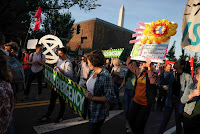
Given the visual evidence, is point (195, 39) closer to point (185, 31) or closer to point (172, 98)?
point (185, 31)

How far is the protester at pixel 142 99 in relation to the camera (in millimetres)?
3027

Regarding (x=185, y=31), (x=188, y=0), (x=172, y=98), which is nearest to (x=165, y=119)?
(x=172, y=98)

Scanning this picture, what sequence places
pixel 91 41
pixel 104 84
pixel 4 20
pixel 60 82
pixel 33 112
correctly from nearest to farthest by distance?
pixel 104 84
pixel 60 82
pixel 33 112
pixel 4 20
pixel 91 41

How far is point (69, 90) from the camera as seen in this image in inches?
123

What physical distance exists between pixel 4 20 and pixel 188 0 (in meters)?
13.4

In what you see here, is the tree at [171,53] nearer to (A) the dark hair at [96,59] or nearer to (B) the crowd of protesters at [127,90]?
(B) the crowd of protesters at [127,90]

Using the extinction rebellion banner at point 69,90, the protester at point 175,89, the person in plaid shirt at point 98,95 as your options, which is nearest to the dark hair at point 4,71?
the person in plaid shirt at point 98,95

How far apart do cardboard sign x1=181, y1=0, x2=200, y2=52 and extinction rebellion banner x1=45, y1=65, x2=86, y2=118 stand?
1.84 m

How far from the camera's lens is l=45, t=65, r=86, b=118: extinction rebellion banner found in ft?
8.36

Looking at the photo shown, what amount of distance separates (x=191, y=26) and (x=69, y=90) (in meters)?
2.46

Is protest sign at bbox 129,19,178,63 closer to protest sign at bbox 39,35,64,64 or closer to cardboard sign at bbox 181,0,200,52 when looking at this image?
cardboard sign at bbox 181,0,200,52

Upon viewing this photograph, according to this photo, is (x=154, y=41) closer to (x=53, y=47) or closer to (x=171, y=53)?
(x=53, y=47)

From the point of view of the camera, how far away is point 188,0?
8.02 feet

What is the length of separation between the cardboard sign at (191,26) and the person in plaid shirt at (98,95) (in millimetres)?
1414
